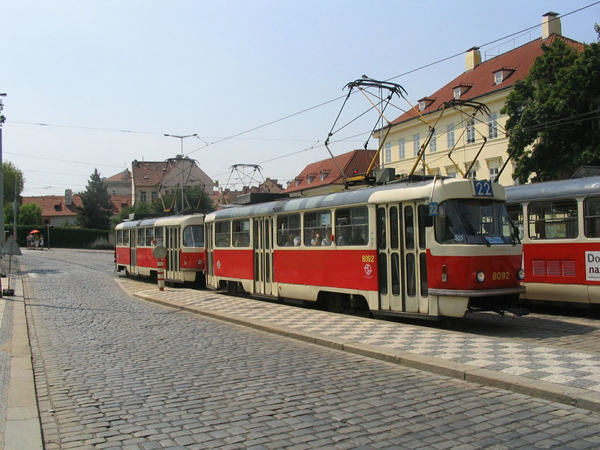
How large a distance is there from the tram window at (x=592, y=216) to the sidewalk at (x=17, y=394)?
422 inches

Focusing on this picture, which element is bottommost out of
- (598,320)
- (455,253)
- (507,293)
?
(598,320)

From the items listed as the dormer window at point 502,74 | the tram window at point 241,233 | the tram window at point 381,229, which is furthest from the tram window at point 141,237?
the dormer window at point 502,74

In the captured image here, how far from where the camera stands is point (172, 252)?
77.3ft

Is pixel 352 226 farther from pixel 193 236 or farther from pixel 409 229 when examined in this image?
pixel 193 236

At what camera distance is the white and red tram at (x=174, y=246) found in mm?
22312

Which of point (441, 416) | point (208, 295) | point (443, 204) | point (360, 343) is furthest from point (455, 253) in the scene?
point (208, 295)

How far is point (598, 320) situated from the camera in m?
12.3

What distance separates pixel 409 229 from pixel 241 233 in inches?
306

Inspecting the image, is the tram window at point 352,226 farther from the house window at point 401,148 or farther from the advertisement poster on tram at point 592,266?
the house window at point 401,148

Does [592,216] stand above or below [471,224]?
above

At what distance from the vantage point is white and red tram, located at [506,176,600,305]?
12367mm

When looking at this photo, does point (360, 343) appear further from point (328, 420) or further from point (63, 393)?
point (63, 393)

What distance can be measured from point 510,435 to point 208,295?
14.4 meters

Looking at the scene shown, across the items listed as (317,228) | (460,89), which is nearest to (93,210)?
(460,89)
